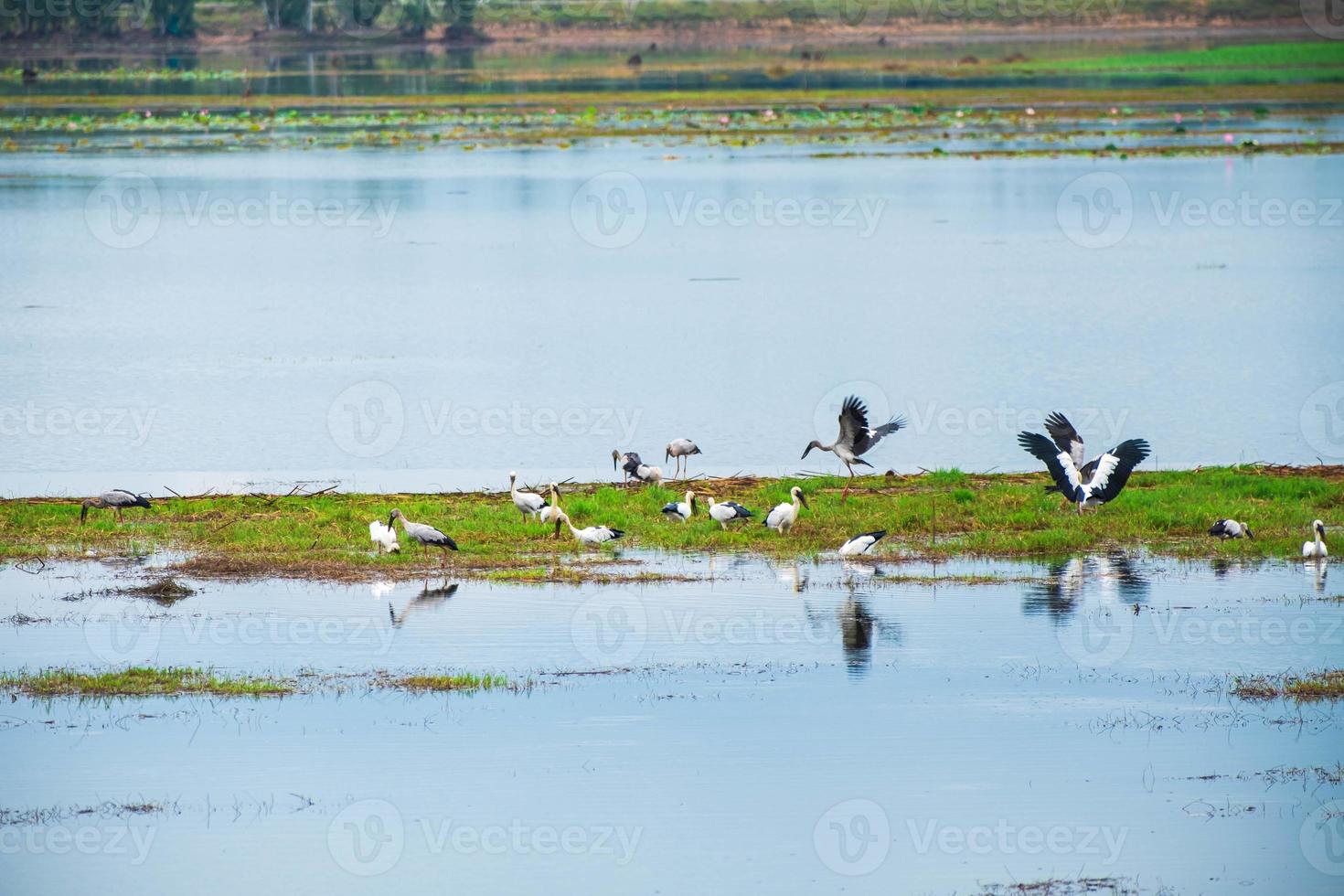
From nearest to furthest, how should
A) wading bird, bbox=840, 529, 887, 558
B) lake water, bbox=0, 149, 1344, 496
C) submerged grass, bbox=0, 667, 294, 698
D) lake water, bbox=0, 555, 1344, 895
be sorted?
1. lake water, bbox=0, 555, 1344, 895
2. submerged grass, bbox=0, 667, 294, 698
3. wading bird, bbox=840, 529, 887, 558
4. lake water, bbox=0, 149, 1344, 496

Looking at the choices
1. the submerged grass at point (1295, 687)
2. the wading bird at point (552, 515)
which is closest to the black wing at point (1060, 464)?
the submerged grass at point (1295, 687)

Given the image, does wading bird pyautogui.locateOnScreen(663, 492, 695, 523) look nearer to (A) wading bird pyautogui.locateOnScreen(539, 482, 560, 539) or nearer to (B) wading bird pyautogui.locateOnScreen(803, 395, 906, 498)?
(A) wading bird pyautogui.locateOnScreen(539, 482, 560, 539)

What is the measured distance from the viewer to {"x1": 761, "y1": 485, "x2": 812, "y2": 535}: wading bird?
19.0 m

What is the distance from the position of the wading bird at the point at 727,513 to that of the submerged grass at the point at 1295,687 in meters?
6.20

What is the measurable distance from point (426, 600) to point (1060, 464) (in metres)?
6.83

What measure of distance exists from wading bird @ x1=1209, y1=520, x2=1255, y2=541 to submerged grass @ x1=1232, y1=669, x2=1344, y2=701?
13.0 feet

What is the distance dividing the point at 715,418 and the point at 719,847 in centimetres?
1609

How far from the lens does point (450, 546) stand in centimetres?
1844

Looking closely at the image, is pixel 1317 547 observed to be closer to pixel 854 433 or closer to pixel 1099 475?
pixel 1099 475

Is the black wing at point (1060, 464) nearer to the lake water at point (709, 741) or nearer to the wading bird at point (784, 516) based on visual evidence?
the lake water at point (709, 741)

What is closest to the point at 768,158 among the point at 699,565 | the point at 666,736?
the point at 699,565

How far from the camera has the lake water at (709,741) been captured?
37.7ft

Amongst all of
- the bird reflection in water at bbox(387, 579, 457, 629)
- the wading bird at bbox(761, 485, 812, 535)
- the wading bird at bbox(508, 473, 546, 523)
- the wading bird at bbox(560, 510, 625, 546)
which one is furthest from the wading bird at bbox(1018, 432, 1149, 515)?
the bird reflection in water at bbox(387, 579, 457, 629)

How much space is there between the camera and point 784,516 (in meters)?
19.0
